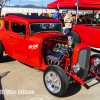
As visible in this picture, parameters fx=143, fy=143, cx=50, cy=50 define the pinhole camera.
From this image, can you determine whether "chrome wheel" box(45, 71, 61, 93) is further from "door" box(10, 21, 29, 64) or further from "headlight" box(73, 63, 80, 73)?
"door" box(10, 21, 29, 64)

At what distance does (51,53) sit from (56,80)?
38.7 inches

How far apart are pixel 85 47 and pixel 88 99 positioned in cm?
113

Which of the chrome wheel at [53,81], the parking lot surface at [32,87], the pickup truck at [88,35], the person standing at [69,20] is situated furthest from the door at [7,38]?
the person standing at [69,20]

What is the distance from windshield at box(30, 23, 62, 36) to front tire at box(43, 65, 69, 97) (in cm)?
133

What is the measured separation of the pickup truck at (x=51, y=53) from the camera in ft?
10.1

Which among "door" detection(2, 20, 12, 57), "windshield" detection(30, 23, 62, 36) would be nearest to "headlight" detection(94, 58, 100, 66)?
"windshield" detection(30, 23, 62, 36)

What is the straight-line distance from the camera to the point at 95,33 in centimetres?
612

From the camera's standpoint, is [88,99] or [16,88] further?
[16,88]

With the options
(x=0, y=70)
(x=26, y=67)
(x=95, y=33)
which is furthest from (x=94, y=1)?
(x=0, y=70)

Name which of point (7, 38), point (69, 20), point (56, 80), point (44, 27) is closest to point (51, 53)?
point (44, 27)

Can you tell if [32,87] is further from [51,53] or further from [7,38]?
[7,38]

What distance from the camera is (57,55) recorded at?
3656 millimetres

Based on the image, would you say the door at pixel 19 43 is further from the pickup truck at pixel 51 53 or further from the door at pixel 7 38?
the door at pixel 7 38

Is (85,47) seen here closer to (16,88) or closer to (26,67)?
(16,88)
